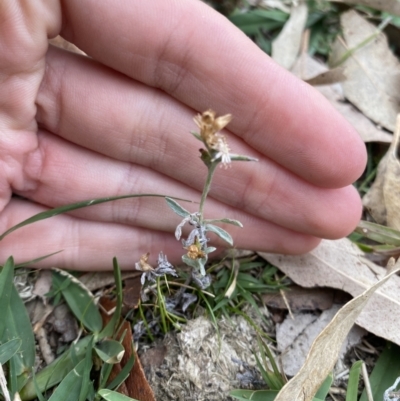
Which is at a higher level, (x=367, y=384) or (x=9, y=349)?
(x=367, y=384)

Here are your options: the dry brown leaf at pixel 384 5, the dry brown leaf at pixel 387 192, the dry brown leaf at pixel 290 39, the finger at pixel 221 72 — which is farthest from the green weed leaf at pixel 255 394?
the dry brown leaf at pixel 384 5

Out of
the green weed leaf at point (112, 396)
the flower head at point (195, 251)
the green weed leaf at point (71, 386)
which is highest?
the flower head at point (195, 251)

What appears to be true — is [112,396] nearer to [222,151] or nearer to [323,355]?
[323,355]

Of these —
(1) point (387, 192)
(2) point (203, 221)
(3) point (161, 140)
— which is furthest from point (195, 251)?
(1) point (387, 192)

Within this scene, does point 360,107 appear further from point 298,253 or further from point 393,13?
point 298,253

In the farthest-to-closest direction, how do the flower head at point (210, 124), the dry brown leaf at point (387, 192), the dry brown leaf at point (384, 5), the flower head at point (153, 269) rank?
1. the dry brown leaf at point (384, 5)
2. the dry brown leaf at point (387, 192)
3. the flower head at point (153, 269)
4. the flower head at point (210, 124)

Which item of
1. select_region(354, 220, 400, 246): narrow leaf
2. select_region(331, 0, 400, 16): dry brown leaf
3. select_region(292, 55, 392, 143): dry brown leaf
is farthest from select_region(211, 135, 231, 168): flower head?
select_region(331, 0, 400, 16): dry brown leaf

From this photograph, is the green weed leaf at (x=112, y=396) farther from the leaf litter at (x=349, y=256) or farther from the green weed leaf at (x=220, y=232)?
the green weed leaf at (x=220, y=232)
